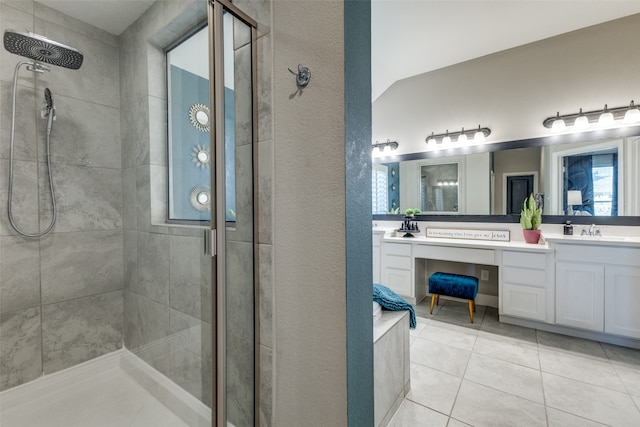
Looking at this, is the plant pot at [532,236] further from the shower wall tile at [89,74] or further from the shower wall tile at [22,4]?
the shower wall tile at [22,4]

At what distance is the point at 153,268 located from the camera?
1479mm

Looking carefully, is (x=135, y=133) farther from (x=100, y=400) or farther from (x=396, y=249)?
(x=396, y=249)

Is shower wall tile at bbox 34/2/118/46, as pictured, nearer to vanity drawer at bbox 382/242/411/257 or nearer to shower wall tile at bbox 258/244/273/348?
shower wall tile at bbox 258/244/273/348

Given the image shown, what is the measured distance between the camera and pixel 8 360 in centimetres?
138

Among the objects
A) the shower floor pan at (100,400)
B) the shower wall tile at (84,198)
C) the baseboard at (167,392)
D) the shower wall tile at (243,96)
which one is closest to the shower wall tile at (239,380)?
the baseboard at (167,392)

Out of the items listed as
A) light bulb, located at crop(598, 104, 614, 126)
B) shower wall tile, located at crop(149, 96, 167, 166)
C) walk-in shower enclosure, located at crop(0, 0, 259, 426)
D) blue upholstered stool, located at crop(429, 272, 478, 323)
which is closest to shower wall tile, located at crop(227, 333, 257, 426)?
walk-in shower enclosure, located at crop(0, 0, 259, 426)

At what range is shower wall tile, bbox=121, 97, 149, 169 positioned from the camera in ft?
4.99

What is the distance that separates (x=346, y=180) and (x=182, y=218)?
85cm

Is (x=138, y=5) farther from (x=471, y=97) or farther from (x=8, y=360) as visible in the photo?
(x=471, y=97)

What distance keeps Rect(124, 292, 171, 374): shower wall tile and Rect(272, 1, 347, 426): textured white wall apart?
0.72 meters

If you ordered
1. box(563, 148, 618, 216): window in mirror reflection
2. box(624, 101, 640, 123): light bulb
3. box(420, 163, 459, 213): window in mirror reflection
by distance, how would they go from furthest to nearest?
box(420, 163, 459, 213): window in mirror reflection → box(563, 148, 618, 216): window in mirror reflection → box(624, 101, 640, 123): light bulb

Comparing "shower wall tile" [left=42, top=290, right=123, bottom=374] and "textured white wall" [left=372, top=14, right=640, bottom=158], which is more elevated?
"textured white wall" [left=372, top=14, right=640, bottom=158]

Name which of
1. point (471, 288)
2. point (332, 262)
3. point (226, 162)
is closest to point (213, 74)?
point (226, 162)

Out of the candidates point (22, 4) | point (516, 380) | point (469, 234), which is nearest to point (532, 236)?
point (469, 234)
